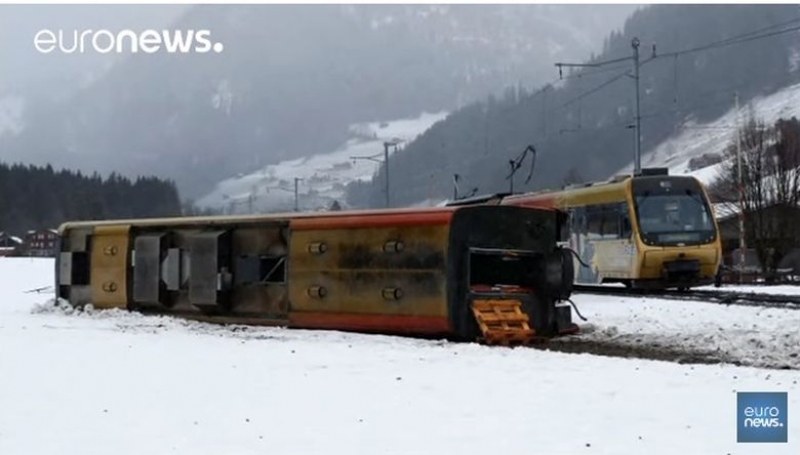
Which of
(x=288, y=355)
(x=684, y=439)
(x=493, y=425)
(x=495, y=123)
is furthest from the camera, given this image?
(x=495, y=123)

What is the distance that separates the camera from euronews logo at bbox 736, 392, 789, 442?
21.3 feet

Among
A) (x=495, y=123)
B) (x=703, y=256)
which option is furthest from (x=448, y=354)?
(x=495, y=123)

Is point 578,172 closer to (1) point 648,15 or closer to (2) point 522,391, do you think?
(1) point 648,15

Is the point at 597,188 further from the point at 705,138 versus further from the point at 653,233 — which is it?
the point at 705,138

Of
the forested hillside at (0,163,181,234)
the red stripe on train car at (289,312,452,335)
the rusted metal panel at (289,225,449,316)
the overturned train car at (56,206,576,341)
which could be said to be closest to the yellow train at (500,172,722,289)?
the overturned train car at (56,206,576,341)

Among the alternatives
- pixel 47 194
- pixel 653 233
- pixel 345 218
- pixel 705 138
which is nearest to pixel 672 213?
pixel 653 233

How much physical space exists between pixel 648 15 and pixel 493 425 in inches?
5255

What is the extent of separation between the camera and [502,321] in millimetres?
13070

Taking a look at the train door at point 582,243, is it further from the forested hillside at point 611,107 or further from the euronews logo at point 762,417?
the forested hillside at point 611,107

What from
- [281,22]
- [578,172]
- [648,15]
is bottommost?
[578,172]

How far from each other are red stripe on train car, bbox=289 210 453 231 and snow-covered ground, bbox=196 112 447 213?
39.4m

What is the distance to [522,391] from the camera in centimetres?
849

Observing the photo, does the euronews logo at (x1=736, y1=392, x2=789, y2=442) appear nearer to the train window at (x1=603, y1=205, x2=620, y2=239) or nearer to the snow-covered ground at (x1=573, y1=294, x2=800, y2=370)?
the snow-covered ground at (x1=573, y1=294, x2=800, y2=370)

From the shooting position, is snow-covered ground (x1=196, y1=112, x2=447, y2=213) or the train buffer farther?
snow-covered ground (x1=196, y1=112, x2=447, y2=213)
